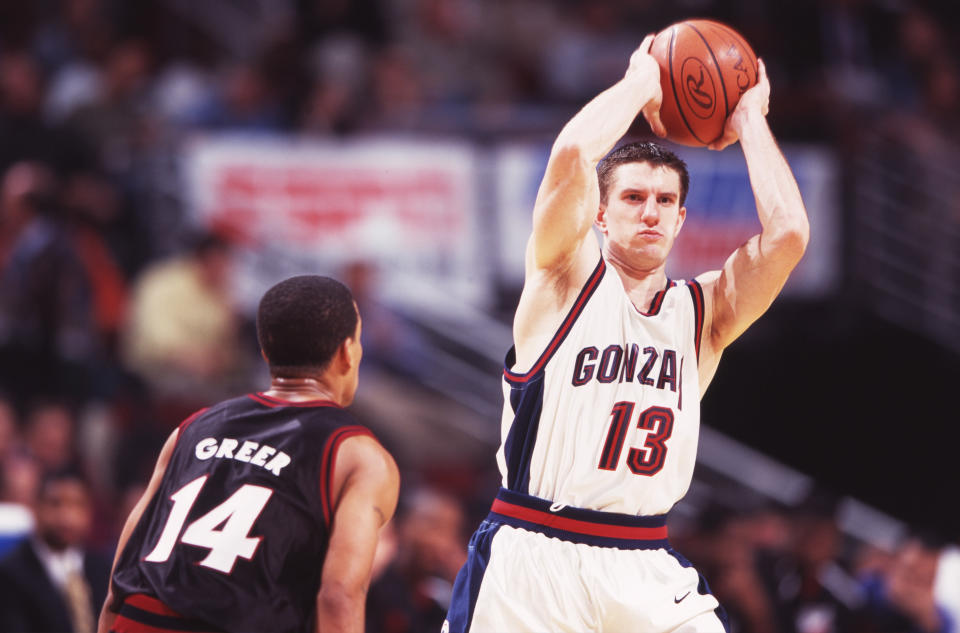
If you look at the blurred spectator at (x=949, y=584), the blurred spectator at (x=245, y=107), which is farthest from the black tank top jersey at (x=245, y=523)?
the blurred spectator at (x=245, y=107)

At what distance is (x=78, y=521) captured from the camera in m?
8.03

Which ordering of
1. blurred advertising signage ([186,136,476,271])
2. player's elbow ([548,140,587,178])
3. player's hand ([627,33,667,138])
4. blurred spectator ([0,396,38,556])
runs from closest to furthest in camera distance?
player's elbow ([548,140,587,178]) → player's hand ([627,33,667,138]) → blurred spectator ([0,396,38,556]) → blurred advertising signage ([186,136,476,271])

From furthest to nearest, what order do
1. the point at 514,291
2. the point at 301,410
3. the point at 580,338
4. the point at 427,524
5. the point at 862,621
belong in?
1. the point at 514,291
2. the point at 862,621
3. the point at 427,524
4. the point at 580,338
5. the point at 301,410

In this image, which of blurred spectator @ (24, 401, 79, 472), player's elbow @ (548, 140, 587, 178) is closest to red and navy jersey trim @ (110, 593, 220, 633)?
player's elbow @ (548, 140, 587, 178)

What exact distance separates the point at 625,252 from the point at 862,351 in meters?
8.21

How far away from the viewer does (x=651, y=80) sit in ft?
15.8

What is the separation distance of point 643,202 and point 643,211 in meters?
0.04

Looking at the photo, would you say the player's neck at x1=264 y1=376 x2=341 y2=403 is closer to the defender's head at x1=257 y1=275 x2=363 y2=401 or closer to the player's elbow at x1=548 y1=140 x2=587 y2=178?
the defender's head at x1=257 y1=275 x2=363 y2=401

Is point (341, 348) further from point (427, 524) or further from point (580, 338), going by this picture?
point (427, 524)

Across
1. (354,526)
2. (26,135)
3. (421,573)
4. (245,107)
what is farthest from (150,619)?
(245,107)

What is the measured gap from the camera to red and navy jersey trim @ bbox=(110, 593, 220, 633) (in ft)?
12.9

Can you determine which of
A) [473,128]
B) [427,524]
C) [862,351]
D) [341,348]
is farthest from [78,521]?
[862,351]

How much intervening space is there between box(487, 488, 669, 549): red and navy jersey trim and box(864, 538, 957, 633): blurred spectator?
582 centimetres

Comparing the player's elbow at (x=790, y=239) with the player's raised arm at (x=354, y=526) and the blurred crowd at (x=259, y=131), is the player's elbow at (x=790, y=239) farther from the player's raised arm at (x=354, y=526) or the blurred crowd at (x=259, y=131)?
the blurred crowd at (x=259, y=131)
